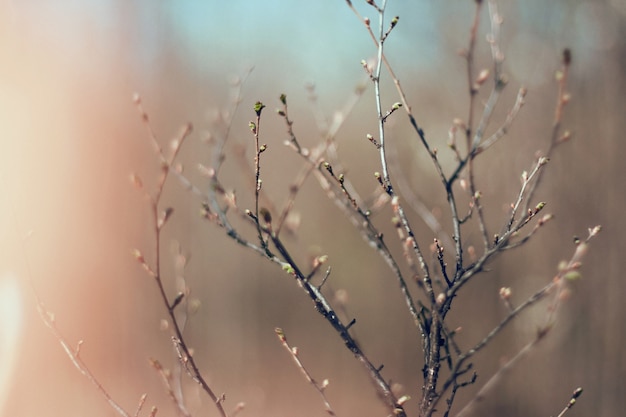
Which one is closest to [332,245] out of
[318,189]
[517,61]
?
[318,189]

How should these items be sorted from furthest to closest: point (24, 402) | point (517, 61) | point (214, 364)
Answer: point (214, 364)
point (24, 402)
point (517, 61)

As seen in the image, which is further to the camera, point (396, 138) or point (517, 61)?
point (396, 138)

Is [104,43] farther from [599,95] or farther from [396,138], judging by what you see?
[599,95]

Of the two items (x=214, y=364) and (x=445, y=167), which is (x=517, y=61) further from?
(x=214, y=364)

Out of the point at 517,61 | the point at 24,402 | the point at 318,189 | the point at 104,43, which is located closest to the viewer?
the point at 517,61

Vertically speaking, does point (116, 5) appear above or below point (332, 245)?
Answer: above

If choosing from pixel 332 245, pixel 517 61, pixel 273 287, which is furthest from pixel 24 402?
pixel 517 61

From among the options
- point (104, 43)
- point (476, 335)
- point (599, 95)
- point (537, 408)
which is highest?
point (104, 43)
